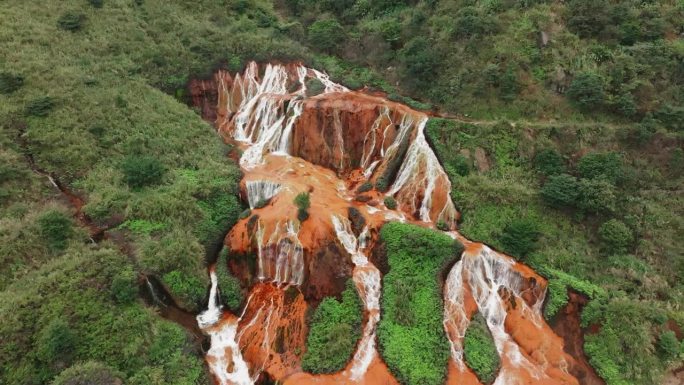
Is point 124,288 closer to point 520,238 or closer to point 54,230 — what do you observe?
point 54,230

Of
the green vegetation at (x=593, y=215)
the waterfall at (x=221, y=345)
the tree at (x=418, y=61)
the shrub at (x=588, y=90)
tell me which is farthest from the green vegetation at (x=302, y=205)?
the shrub at (x=588, y=90)

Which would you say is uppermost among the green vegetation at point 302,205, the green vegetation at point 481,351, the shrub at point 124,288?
the green vegetation at point 302,205

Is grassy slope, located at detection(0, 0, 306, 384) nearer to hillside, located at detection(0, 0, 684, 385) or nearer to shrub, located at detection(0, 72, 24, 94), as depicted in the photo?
hillside, located at detection(0, 0, 684, 385)

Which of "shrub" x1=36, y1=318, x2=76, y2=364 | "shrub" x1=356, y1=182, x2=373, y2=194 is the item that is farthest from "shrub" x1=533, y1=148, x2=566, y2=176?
"shrub" x1=36, y1=318, x2=76, y2=364

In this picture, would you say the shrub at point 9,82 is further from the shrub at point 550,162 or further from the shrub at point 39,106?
the shrub at point 550,162

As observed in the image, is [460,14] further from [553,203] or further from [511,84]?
[553,203]

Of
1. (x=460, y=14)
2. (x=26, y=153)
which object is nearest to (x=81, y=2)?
(x=26, y=153)
